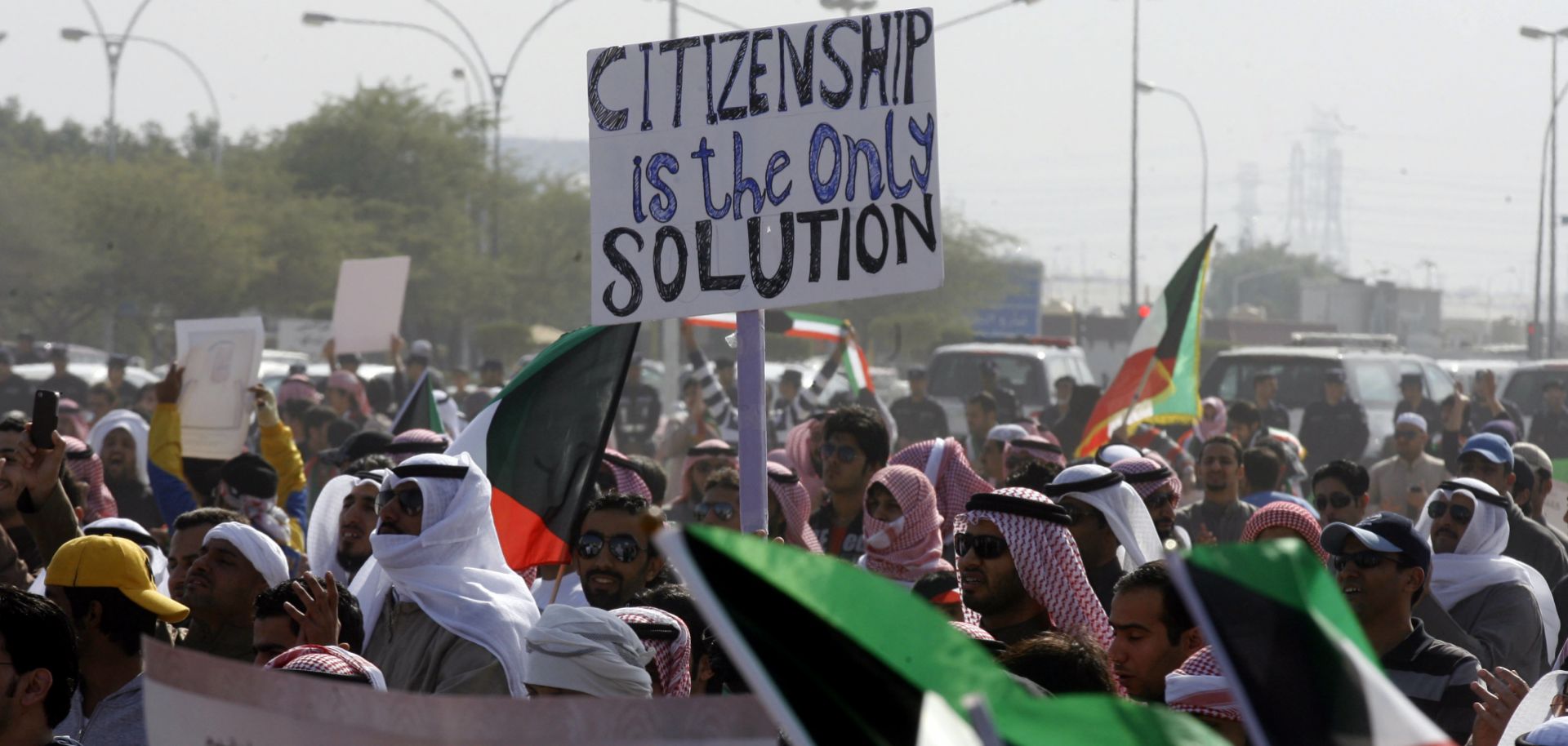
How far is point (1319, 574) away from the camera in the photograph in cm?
143

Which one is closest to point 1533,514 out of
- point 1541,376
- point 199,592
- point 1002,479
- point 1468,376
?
point 1002,479

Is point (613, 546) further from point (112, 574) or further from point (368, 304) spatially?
point (368, 304)

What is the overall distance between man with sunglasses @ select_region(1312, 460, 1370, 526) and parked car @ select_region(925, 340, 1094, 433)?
11424mm

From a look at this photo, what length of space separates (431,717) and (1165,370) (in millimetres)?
9247

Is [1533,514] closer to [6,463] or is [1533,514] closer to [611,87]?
[611,87]

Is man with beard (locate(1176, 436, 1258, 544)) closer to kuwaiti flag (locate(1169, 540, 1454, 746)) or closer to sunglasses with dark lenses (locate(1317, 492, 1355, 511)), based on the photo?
sunglasses with dark lenses (locate(1317, 492, 1355, 511))

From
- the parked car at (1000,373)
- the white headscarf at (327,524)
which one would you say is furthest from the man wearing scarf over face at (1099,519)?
the parked car at (1000,373)

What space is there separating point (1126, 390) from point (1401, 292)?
73.5 metres

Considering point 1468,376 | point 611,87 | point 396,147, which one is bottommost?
point 1468,376

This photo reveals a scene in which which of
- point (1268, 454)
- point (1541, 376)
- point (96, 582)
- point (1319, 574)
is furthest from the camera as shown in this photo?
point (1541, 376)

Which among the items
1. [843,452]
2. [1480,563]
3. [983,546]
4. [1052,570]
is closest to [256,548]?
[983,546]

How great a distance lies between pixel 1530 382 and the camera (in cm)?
1895

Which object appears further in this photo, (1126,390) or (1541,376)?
(1541,376)

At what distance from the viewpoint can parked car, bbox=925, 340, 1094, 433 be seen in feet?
62.3
